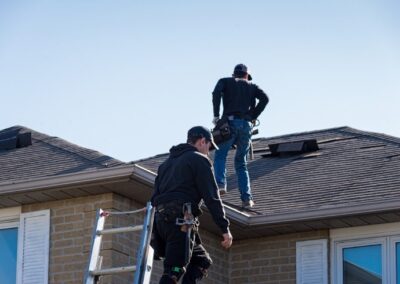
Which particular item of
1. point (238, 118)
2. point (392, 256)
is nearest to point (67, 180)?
point (238, 118)

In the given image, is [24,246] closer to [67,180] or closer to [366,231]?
[67,180]

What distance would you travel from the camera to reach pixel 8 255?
645 inches

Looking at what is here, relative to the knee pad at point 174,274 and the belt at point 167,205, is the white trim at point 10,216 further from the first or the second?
the knee pad at point 174,274

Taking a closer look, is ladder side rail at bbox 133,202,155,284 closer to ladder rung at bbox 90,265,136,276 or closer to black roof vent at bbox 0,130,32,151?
ladder rung at bbox 90,265,136,276

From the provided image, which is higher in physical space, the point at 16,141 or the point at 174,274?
the point at 16,141

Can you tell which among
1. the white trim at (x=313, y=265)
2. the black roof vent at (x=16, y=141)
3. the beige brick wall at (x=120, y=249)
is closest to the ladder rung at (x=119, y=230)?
the beige brick wall at (x=120, y=249)

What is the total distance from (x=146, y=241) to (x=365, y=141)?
8.35m

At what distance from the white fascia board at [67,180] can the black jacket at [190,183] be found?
321 cm

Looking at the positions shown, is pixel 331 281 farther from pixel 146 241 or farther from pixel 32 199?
pixel 146 241

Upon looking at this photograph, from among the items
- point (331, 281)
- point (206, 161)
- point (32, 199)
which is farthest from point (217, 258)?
point (206, 161)

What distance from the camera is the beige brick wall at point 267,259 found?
16875 millimetres

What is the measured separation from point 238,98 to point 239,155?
726 mm

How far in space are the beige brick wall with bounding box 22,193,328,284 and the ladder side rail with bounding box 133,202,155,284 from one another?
3.71 m

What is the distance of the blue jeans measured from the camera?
1689cm
